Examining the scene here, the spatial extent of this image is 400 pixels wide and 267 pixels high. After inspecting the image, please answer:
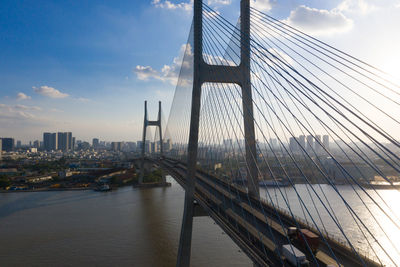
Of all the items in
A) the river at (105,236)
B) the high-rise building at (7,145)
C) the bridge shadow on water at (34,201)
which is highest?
the high-rise building at (7,145)

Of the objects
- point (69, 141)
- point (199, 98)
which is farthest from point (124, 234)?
point (69, 141)

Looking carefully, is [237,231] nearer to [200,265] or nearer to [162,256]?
[200,265]

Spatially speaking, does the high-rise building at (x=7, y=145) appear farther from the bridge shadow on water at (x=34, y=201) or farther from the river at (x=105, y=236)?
the river at (x=105, y=236)

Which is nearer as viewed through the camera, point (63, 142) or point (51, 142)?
point (51, 142)

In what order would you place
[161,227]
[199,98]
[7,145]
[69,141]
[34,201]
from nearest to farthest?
[199,98] → [161,227] → [34,201] → [7,145] → [69,141]

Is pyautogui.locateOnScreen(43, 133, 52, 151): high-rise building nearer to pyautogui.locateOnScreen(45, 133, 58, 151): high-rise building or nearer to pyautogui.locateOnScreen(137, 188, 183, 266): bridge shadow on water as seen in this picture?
pyautogui.locateOnScreen(45, 133, 58, 151): high-rise building

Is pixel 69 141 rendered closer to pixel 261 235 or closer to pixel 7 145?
pixel 7 145

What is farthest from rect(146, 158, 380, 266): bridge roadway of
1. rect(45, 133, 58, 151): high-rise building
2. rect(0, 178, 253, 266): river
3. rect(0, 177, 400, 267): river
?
rect(45, 133, 58, 151): high-rise building

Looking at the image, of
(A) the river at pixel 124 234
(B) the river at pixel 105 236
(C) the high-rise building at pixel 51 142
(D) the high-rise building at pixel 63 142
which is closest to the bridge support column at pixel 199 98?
(A) the river at pixel 124 234
